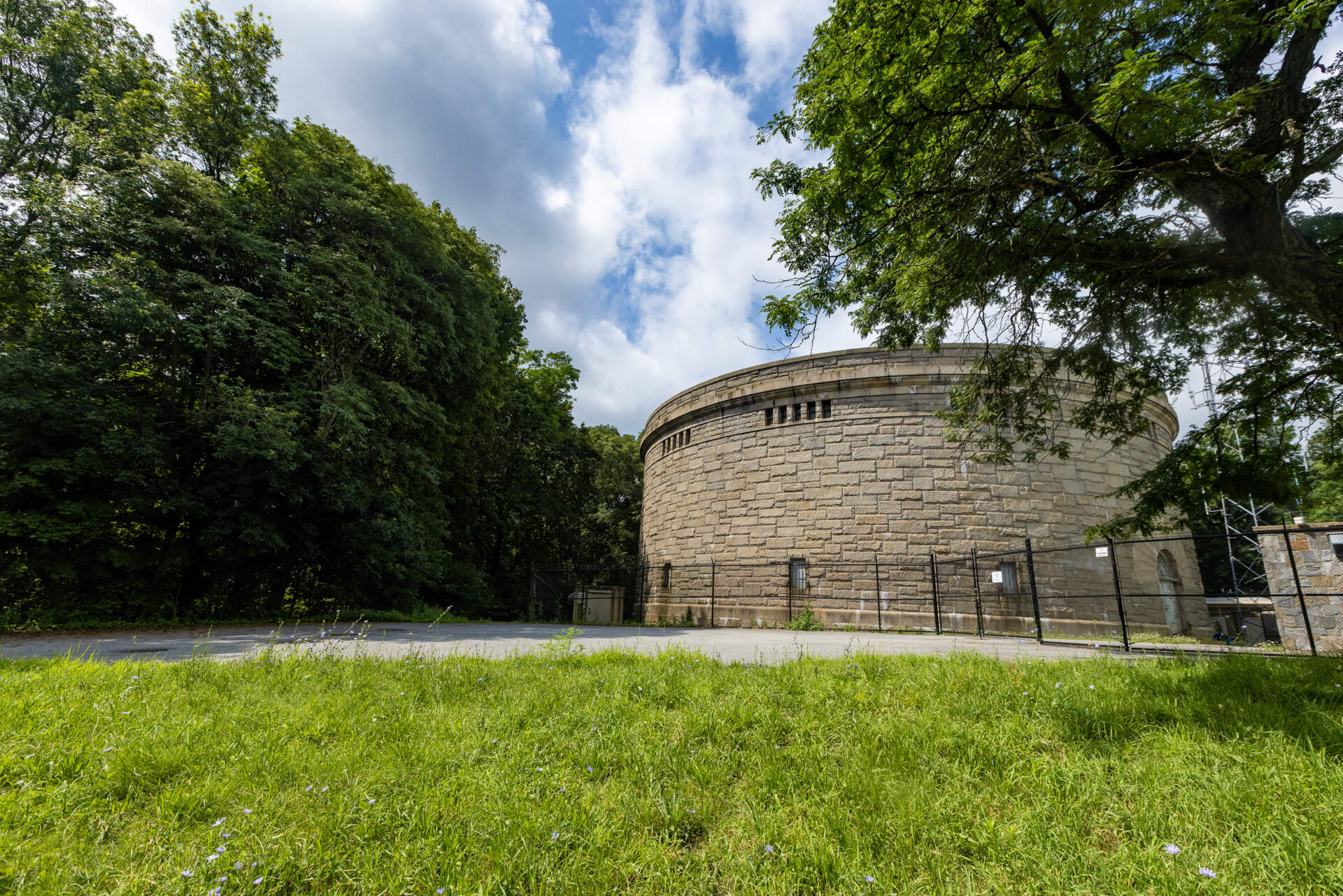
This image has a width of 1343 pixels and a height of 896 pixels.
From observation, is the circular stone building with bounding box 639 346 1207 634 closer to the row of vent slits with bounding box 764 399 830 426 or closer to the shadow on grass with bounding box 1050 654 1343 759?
the row of vent slits with bounding box 764 399 830 426

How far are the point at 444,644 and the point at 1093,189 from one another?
A: 26.9ft

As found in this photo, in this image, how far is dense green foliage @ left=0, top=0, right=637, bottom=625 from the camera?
9.63m

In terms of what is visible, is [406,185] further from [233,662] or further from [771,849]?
[771,849]

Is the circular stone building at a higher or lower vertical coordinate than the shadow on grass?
higher

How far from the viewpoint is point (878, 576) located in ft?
40.9

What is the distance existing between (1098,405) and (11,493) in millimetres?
15557

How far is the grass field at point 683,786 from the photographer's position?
202cm

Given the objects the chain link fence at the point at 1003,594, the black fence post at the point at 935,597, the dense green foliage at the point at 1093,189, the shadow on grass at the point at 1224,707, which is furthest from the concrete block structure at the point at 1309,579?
the shadow on grass at the point at 1224,707

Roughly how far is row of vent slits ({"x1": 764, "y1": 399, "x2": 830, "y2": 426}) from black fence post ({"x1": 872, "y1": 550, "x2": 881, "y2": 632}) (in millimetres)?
3602

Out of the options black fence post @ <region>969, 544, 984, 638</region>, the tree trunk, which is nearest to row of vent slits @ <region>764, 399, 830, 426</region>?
black fence post @ <region>969, 544, 984, 638</region>

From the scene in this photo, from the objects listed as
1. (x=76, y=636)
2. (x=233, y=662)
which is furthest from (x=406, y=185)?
(x=233, y=662)

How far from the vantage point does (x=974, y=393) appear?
664 centimetres

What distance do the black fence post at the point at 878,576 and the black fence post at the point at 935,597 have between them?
1002 millimetres

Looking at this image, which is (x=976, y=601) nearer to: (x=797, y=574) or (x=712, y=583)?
(x=797, y=574)
